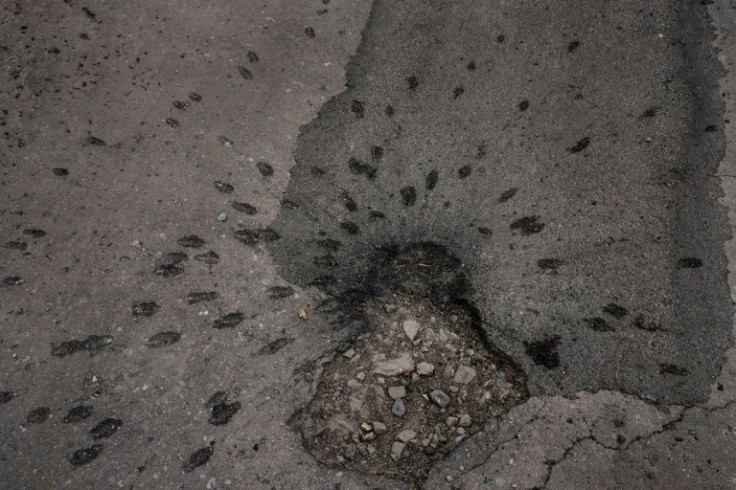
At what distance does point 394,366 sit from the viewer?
3.51 metres

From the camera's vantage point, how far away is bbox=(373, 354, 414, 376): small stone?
3.49m

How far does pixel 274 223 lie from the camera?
4.12 metres

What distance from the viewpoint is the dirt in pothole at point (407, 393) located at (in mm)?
3188

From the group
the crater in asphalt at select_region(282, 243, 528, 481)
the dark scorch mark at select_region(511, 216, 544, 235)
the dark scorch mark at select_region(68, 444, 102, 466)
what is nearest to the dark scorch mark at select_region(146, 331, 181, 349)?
the dark scorch mark at select_region(68, 444, 102, 466)

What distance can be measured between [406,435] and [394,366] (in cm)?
46

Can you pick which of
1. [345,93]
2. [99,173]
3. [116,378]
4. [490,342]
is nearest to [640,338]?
[490,342]

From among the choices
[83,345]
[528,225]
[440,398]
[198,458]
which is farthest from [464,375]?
[83,345]

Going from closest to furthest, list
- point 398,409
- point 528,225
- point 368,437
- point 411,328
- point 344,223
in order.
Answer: point 368,437
point 398,409
point 411,328
point 528,225
point 344,223

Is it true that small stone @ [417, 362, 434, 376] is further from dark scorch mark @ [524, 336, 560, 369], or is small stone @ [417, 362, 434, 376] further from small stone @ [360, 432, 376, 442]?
dark scorch mark @ [524, 336, 560, 369]

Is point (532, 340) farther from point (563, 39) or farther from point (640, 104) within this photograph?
point (563, 39)

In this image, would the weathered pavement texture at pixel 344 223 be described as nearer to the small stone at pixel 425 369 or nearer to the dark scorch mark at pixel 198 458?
the dark scorch mark at pixel 198 458

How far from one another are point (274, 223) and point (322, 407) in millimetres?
1553

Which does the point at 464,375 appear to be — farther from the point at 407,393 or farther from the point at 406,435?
the point at 406,435

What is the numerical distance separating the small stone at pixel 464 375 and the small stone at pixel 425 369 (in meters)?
0.17
